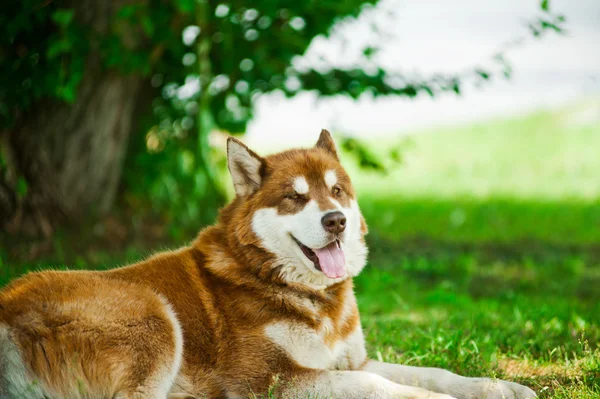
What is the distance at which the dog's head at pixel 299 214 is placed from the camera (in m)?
3.65

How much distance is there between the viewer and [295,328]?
354 cm

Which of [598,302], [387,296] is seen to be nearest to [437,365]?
[387,296]

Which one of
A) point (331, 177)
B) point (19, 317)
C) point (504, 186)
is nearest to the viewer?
point (19, 317)

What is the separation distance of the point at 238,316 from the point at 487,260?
5547 millimetres

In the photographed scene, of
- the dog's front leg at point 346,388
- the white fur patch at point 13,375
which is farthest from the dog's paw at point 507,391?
the white fur patch at point 13,375

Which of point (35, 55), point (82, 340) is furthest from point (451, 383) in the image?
point (35, 55)

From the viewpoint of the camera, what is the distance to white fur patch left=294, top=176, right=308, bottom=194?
3771 millimetres

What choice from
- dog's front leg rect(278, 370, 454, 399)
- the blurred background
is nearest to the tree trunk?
the blurred background

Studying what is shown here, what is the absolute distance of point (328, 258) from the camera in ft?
12.1

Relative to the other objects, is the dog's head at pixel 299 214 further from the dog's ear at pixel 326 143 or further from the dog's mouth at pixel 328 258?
the dog's ear at pixel 326 143

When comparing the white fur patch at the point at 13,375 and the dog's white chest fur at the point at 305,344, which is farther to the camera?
the dog's white chest fur at the point at 305,344

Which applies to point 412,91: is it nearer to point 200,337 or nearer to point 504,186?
point 200,337

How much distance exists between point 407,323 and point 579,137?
47.8 ft

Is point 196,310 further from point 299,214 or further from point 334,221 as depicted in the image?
point 334,221
